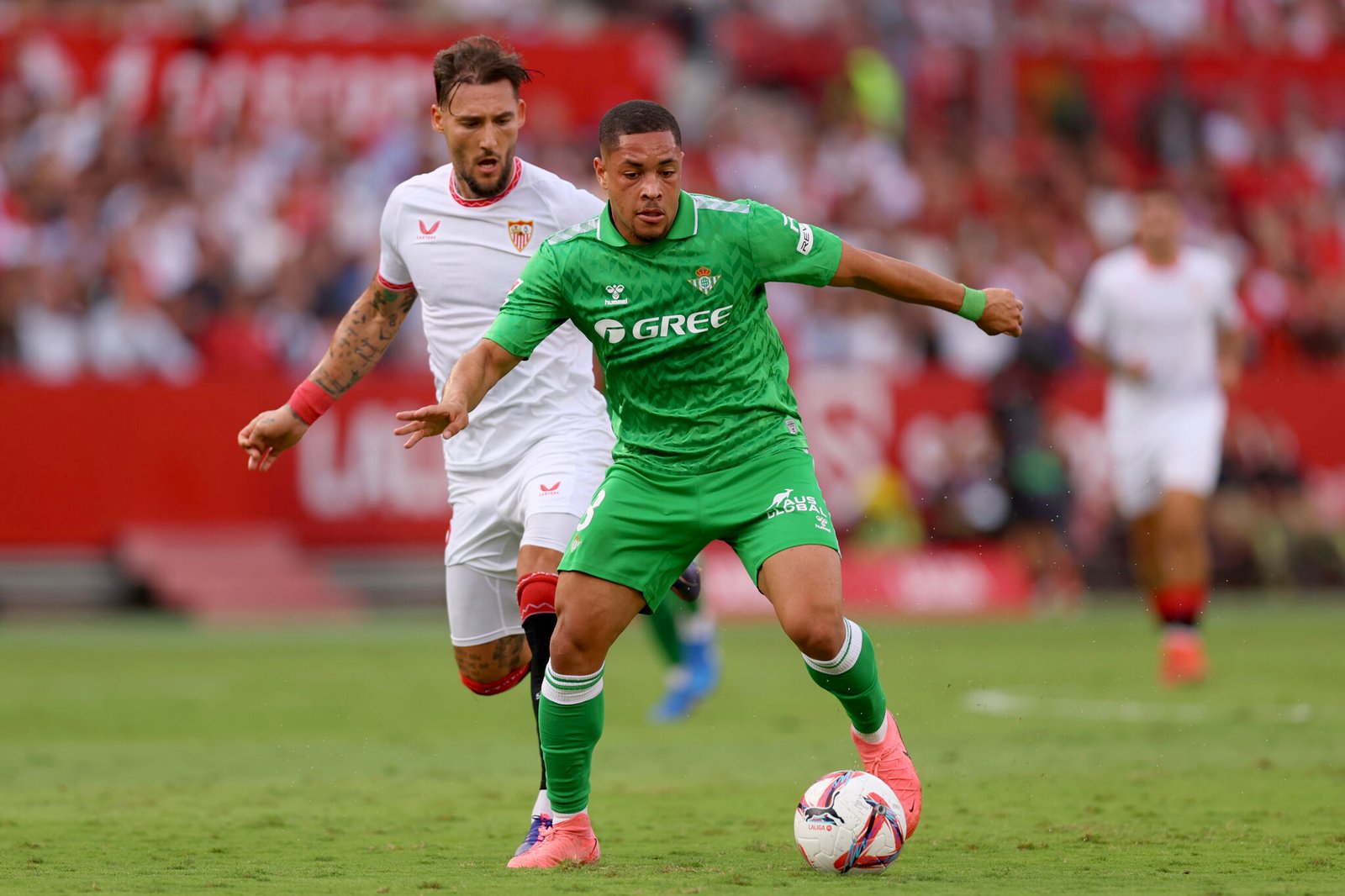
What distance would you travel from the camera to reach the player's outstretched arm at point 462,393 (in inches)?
262

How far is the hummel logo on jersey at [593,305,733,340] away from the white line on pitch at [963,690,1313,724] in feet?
18.8

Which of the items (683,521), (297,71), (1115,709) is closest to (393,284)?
(683,521)

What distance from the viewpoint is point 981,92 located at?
26969mm

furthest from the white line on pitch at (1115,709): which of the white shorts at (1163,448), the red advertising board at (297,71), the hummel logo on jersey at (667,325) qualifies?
the red advertising board at (297,71)

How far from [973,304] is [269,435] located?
2.86m

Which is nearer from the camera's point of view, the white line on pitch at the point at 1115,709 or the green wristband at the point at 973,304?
the green wristband at the point at 973,304

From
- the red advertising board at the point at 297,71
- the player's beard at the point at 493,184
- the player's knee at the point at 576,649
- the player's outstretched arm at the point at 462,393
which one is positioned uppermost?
the red advertising board at the point at 297,71

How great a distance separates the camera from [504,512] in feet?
27.1

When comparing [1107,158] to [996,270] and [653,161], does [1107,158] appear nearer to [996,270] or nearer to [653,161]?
[996,270]

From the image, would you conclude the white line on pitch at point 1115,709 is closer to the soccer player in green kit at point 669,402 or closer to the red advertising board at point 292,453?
the soccer player in green kit at point 669,402

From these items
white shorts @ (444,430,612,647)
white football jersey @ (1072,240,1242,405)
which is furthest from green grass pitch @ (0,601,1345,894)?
white football jersey @ (1072,240,1242,405)

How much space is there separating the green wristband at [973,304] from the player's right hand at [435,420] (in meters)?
1.88

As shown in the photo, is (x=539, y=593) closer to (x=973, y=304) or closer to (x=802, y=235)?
(x=802, y=235)

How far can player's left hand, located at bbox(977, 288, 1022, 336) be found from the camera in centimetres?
732
